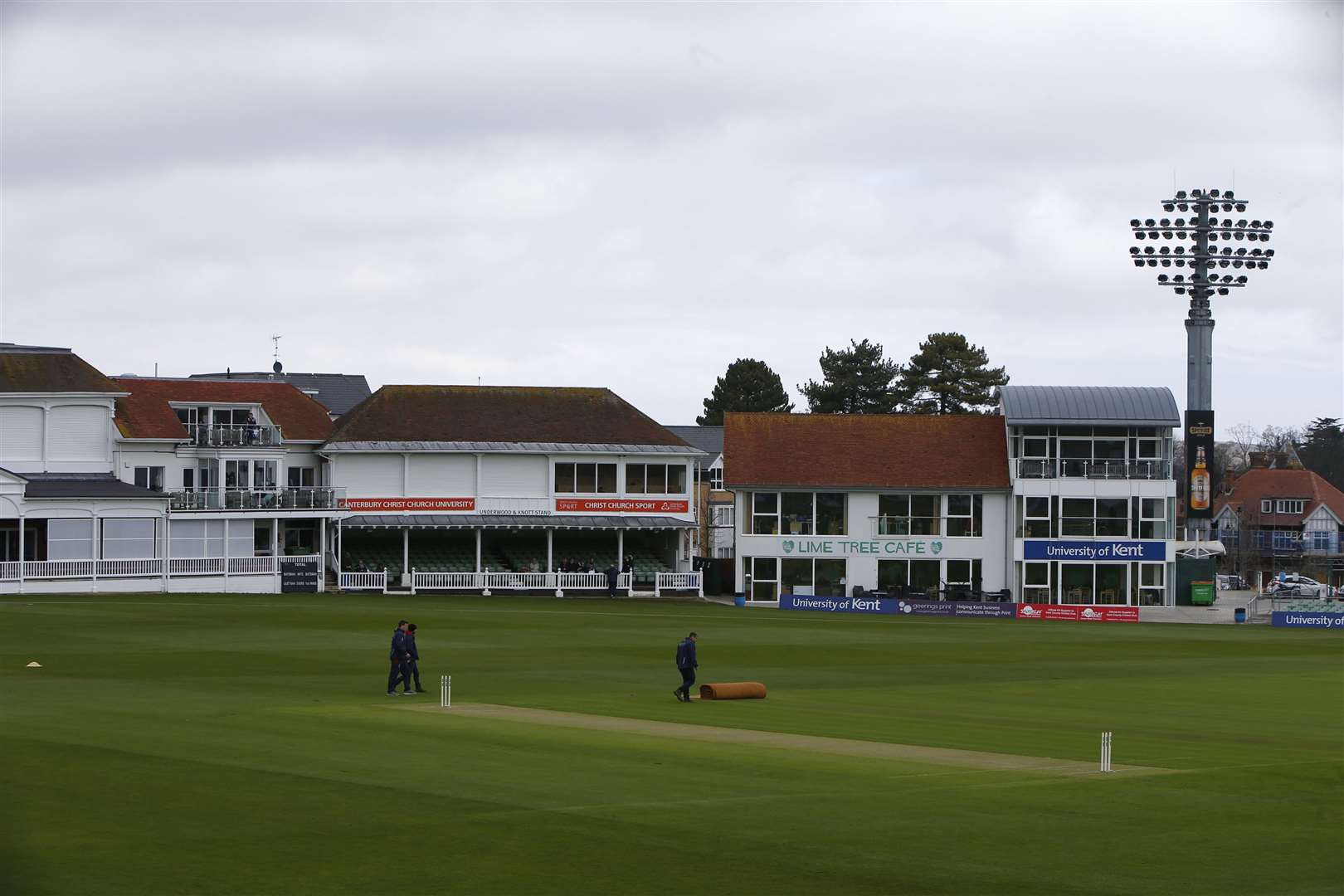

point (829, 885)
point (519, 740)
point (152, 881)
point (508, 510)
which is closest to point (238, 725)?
point (519, 740)

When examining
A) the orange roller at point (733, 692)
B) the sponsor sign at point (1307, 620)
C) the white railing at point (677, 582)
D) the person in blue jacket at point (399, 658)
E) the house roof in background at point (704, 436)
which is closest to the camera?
the person in blue jacket at point (399, 658)

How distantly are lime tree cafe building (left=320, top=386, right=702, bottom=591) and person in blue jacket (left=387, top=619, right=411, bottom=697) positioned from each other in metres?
32.9

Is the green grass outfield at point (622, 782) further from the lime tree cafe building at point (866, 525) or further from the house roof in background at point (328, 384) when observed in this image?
the house roof in background at point (328, 384)

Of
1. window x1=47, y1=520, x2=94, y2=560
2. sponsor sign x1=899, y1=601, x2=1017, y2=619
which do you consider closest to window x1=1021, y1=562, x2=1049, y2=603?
sponsor sign x1=899, y1=601, x2=1017, y2=619

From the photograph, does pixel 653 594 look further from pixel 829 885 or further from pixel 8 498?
pixel 829 885

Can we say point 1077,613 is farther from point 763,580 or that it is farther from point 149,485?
point 149,485

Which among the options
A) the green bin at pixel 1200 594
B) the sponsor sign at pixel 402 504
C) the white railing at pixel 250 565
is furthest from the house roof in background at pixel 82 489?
the green bin at pixel 1200 594

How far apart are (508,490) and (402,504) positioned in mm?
4145

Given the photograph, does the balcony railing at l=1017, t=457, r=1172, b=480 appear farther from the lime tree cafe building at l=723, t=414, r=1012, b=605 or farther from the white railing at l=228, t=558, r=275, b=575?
the white railing at l=228, t=558, r=275, b=575

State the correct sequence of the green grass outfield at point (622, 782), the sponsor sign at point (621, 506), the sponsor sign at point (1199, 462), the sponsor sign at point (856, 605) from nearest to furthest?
the green grass outfield at point (622, 782)
the sponsor sign at point (856, 605)
the sponsor sign at point (621, 506)
the sponsor sign at point (1199, 462)

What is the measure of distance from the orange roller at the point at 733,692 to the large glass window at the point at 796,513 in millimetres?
38518

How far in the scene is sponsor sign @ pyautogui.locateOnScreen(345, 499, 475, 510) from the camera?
64938 millimetres

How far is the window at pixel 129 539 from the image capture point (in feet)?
186

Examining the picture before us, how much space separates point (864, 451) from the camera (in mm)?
71312
